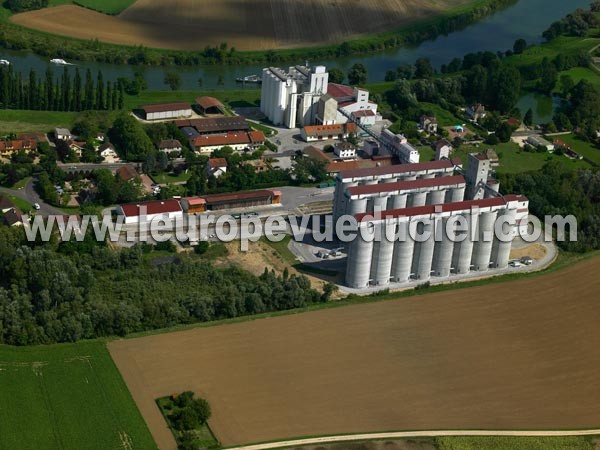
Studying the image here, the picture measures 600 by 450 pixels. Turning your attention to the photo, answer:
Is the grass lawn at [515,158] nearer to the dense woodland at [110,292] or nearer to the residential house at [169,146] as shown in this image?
the residential house at [169,146]

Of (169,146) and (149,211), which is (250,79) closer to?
(169,146)

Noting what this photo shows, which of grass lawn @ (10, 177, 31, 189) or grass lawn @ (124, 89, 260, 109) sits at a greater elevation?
grass lawn @ (124, 89, 260, 109)

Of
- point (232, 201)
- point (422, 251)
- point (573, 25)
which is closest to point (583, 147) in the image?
point (422, 251)

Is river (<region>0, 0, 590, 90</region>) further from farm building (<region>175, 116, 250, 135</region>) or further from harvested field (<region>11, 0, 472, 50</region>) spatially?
farm building (<region>175, 116, 250, 135</region>)

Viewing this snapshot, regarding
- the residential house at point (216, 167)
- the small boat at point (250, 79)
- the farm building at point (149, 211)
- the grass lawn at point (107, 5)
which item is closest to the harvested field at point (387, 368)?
the farm building at point (149, 211)

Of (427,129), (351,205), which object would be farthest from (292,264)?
(427,129)

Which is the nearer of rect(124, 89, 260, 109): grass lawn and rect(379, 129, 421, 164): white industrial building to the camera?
rect(379, 129, 421, 164): white industrial building

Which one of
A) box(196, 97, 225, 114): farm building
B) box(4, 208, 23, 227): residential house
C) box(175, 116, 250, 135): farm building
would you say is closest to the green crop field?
box(4, 208, 23, 227): residential house
